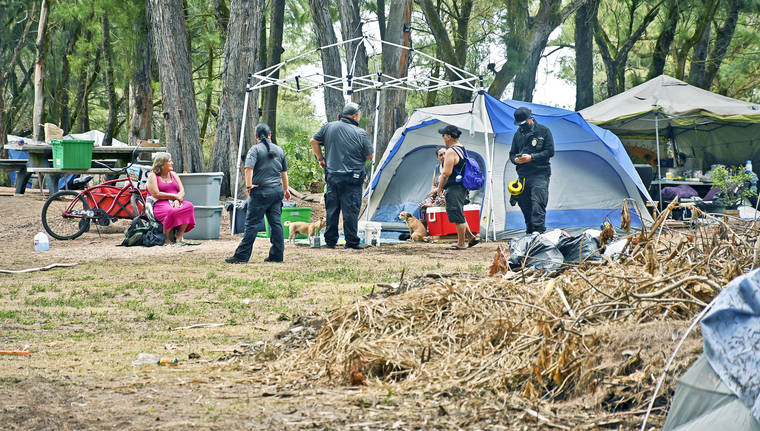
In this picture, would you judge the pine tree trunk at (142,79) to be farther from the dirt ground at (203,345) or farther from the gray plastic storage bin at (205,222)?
the dirt ground at (203,345)

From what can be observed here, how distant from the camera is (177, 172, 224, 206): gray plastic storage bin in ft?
43.0

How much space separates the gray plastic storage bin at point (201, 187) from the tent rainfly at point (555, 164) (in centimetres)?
256

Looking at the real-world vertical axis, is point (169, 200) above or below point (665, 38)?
below

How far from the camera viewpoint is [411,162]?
602 inches

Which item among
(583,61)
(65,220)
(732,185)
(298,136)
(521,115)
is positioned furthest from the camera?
(583,61)

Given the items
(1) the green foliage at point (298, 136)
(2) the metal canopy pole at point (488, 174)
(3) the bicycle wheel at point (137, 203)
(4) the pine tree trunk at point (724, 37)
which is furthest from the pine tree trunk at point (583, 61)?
(3) the bicycle wheel at point (137, 203)

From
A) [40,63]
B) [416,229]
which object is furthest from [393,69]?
[40,63]

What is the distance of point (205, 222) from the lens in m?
13.3

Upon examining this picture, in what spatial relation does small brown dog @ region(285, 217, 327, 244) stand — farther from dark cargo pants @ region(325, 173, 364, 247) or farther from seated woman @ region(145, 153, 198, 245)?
seated woman @ region(145, 153, 198, 245)

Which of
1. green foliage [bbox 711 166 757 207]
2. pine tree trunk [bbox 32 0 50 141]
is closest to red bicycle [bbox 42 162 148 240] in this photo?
green foliage [bbox 711 166 757 207]

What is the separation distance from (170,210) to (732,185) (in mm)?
11206

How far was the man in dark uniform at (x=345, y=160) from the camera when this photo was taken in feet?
37.3

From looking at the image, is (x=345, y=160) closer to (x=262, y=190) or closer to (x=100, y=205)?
(x=262, y=190)

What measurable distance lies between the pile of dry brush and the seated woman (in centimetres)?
749
